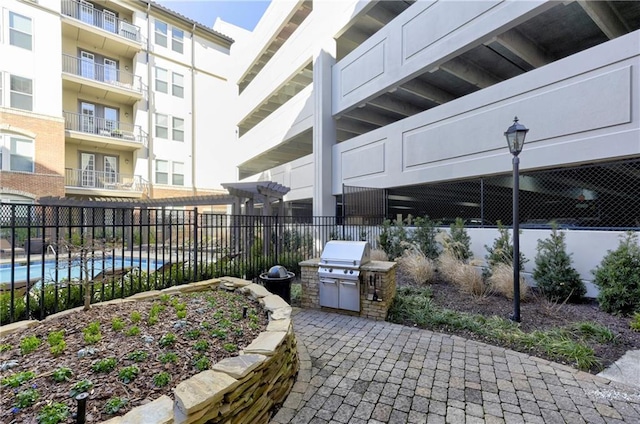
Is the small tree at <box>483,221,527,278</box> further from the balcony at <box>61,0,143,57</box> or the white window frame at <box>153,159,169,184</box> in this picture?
the balcony at <box>61,0,143,57</box>

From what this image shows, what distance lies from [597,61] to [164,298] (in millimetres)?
9045

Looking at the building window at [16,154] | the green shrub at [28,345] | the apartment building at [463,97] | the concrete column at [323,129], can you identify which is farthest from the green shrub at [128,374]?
the building window at [16,154]

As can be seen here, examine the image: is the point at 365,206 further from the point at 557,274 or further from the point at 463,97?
the point at 557,274

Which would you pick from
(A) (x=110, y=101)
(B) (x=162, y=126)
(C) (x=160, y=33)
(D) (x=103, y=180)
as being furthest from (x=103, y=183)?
(C) (x=160, y=33)

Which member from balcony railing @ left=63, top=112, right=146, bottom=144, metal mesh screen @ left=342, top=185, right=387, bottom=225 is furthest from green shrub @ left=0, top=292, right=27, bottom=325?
balcony railing @ left=63, top=112, right=146, bottom=144

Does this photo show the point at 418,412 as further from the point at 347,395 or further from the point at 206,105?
the point at 206,105

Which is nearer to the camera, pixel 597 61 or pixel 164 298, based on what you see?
pixel 164 298

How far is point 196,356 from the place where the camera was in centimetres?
262

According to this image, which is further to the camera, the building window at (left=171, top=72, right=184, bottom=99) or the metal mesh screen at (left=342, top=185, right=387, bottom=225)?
the building window at (left=171, top=72, right=184, bottom=99)

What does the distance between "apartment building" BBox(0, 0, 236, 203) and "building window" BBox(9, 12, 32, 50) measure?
0.13 feet

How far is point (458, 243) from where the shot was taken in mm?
7449

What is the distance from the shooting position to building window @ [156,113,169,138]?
20.9m

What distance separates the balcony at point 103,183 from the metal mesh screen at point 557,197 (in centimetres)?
1790

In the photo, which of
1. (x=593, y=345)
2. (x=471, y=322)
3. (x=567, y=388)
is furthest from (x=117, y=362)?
(x=593, y=345)
